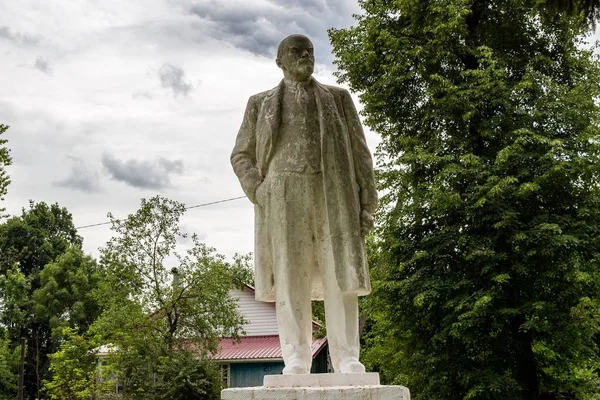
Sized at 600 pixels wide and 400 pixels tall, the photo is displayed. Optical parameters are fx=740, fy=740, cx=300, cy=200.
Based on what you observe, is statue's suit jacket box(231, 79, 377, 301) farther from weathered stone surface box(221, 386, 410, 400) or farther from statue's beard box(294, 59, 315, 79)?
weathered stone surface box(221, 386, 410, 400)

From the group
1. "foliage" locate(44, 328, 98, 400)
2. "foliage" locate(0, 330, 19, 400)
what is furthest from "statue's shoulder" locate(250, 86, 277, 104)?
"foliage" locate(0, 330, 19, 400)

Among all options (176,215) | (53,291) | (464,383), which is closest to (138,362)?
(176,215)

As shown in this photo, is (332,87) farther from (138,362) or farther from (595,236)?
(138,362)

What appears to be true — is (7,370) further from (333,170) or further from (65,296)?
(333,170)

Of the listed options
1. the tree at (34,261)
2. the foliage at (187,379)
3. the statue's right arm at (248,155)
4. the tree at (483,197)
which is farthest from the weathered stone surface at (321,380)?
the tree at (34,261)

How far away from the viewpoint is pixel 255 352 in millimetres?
29844

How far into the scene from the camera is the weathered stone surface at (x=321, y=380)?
473cm

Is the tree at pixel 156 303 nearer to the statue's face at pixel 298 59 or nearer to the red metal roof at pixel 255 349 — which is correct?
the red metal roof at pixel 255 349

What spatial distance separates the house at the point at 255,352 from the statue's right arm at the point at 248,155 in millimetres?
22608

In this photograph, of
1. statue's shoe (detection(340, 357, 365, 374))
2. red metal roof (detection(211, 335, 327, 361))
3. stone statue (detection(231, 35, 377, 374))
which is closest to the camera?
statue's shoe (detection(340, 357, 365, 374))

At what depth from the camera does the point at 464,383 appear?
1664 cm

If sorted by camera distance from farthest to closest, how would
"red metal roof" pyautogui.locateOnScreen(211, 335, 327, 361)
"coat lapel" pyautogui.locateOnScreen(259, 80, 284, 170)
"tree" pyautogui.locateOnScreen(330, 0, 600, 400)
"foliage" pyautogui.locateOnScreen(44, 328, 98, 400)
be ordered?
"red metal roof" pyautogui.locateOnScreen(211, 335, 327, 361) → "foliage" pyautogui.locateOnScreen(44, 328, 98, 400) → "tree" pyautogui.locateOnScreen(330, 0, 600, 400) → "coat lapel" pyautogui.locateOnScreen(259, 80, 284, 170)

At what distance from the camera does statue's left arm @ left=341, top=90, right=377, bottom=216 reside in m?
5.49

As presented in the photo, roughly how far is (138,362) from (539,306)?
40.2ft
